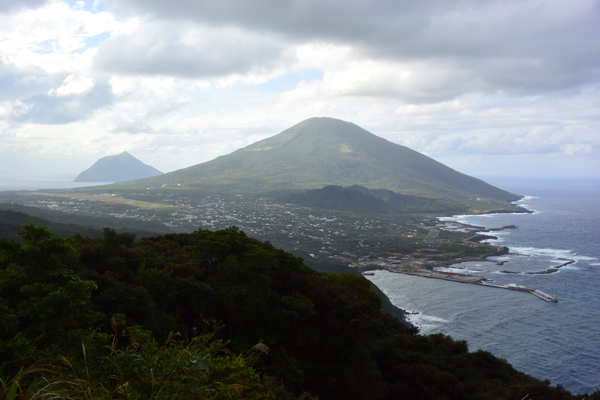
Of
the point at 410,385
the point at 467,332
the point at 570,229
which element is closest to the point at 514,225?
the point at 570,229

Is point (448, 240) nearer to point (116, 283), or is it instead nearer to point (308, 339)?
point (308, 339)

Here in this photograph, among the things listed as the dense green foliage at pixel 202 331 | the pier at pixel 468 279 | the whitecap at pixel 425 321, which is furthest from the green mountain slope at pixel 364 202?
the dense green foliage at pixel 202 331

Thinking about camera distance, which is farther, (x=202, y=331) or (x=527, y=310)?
(x=527, y=310)

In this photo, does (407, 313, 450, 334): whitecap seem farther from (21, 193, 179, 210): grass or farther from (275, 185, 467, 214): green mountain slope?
(275, 185, 467, 214): green mountain slope

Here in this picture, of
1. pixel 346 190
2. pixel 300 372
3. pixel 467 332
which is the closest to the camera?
pixel 300 372

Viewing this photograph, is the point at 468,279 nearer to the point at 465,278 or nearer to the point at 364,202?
the point at 465,278

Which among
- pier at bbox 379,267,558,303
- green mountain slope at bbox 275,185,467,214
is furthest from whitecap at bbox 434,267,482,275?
green mountain slope at bbox 275,185,467,214

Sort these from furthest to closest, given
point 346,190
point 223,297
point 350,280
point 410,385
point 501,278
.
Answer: point 346,190, point 501,278, point 350,280, point 410,385, point 223,297

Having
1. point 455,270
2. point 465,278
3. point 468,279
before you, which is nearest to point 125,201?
point 455,270
